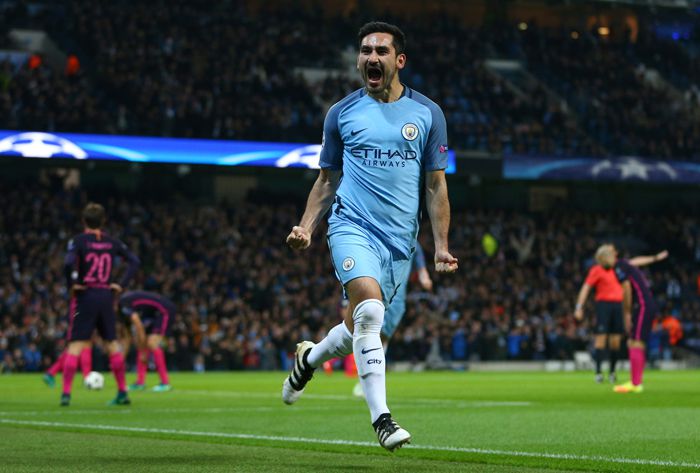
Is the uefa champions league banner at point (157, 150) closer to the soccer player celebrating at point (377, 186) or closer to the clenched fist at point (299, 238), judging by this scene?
the soccer player celebrating at point (377, 186)

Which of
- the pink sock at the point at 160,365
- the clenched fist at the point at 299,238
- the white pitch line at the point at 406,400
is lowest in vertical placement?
the white pitch line at the point at 406,400

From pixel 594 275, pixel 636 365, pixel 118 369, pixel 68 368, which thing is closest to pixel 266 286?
pixel 594 275

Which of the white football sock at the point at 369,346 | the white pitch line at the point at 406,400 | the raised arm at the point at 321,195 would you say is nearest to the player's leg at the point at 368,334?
the white football sock at the point at 369,346

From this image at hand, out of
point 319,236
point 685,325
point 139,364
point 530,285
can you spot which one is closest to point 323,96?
point 319,236

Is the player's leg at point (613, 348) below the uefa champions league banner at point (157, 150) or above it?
below

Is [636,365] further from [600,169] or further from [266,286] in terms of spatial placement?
[600,169]

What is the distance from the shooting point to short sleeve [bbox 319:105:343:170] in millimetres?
7852

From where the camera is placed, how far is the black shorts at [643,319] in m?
17.4

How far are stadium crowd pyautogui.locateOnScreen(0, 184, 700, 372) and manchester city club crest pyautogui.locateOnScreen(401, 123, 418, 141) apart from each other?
854 inches

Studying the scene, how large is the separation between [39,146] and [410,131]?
80.6 feet

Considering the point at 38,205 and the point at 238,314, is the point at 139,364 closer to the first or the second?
the point at 238,314

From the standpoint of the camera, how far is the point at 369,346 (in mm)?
7371

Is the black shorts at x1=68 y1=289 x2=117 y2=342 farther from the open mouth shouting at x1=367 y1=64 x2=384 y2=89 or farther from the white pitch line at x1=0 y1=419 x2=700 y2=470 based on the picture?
the open mouth shouting at x1=367 y1=64 x2=384 y2=89

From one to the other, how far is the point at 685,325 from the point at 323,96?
1223 centimetres
